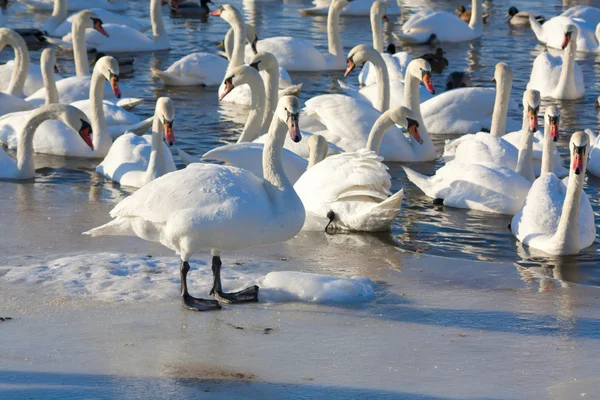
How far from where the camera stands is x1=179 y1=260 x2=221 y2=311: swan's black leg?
6.34 metres

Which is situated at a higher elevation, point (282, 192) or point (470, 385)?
point (282, 192)

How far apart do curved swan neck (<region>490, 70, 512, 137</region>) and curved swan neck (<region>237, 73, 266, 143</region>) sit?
2413 mm

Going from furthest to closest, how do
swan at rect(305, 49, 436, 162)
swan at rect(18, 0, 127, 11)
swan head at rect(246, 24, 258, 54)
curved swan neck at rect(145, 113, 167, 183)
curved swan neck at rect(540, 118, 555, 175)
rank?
swan at rect(18, 0, 127, 11) → swan head at rect(246, 24, 258, 54) → swan at rect(305, 49, 436, 162) → curved swan neck at rect(145, 113, 167, 183) → curved swan neck at rect(540, 118, 555, 175)

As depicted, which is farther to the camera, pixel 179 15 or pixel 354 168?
pixel 179 15

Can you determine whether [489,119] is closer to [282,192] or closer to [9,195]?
[9,195]

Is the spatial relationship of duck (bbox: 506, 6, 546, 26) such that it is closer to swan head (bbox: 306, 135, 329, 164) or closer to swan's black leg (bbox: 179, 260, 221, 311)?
swan head (bbox: 306, 135, 329, 164)

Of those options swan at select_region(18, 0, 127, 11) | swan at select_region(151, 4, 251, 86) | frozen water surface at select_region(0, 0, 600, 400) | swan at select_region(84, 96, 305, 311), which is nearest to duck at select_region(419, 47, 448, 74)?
swan at select_region(151, 4, 251, 86)

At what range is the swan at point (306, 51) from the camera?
637 inches

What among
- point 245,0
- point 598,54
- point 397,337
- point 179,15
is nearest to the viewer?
point 397,337

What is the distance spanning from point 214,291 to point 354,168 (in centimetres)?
231

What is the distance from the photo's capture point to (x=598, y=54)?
18.4 meters

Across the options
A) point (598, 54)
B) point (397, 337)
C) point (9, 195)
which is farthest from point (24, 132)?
point (598, 54)

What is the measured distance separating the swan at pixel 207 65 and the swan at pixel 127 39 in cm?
276

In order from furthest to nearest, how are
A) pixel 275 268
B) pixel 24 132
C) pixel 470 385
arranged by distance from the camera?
1. pixel 24 132
2. pixel 275 268
3. pixel 470 385
